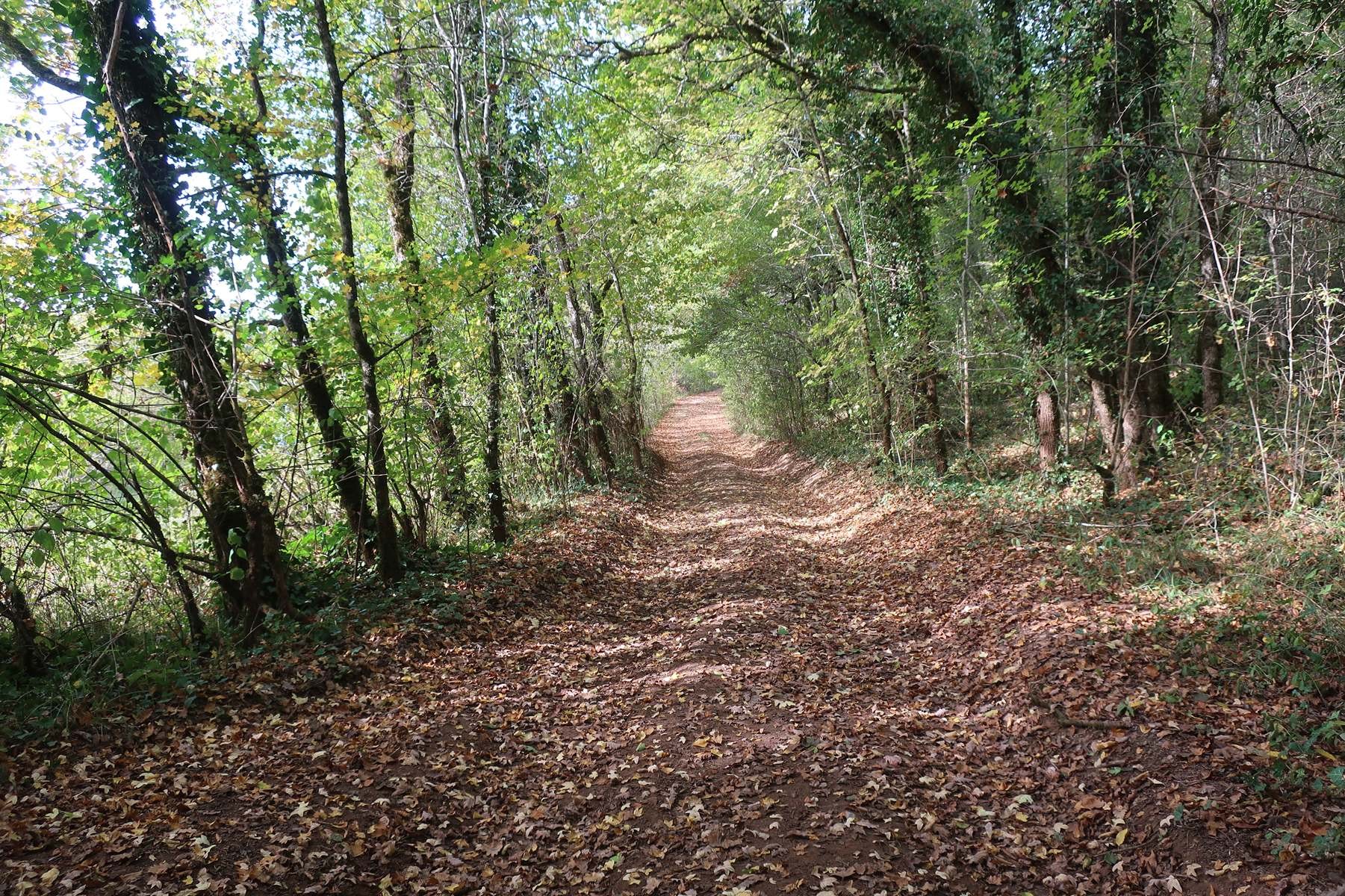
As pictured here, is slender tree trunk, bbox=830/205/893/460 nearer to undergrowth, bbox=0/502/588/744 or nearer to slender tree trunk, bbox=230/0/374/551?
undergrowth, bbox=0/502/588/744

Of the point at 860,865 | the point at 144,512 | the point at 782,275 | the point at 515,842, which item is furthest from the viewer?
the point at 782,275

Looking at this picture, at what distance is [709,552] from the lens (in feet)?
37.9

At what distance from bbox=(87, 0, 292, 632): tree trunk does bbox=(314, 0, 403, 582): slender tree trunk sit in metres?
1.22

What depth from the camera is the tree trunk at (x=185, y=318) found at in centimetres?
600

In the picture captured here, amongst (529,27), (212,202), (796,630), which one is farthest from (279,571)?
(529,27)

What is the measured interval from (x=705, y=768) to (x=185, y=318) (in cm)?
612

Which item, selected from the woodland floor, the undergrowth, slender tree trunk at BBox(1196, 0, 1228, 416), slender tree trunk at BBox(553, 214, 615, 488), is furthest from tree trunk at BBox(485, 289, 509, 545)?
slender tree trunk at BBox(1196, 0, 1228, 416)

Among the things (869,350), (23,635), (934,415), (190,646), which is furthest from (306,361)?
(934,415)

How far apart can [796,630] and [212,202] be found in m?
7.48

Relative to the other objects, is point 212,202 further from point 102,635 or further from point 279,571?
point 102,635

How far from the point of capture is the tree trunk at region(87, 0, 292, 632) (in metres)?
6.00

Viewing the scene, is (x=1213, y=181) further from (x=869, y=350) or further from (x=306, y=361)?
(x=306, y=361)

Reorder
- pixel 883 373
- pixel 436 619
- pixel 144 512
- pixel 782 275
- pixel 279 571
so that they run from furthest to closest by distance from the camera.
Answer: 1. pixel 782 275
2. pixel 883 373
3. pixel 436 619
4. pixel 279 571
5. pixel 144 512

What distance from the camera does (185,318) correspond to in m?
6.26
